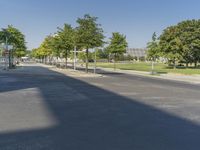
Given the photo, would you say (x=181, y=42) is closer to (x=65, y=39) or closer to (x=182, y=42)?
(x=182, y=42)

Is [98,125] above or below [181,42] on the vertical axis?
below

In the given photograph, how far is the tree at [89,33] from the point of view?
4262 cm

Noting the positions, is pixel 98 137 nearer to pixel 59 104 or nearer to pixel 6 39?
pixel 59 104

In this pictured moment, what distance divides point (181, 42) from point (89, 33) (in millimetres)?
25774

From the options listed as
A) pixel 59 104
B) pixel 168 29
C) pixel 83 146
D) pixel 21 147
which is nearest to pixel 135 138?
pixel 83 146

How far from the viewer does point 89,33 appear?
139ft

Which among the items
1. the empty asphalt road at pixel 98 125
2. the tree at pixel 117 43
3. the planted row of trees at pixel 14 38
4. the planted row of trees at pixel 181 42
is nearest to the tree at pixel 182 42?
the planted row of trees at pixel 181 42

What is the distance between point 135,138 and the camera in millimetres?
8477

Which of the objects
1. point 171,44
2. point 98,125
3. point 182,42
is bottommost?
point 98,125

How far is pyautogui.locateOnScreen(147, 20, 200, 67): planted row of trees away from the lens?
6381 cm

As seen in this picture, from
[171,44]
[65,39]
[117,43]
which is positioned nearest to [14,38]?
[65,39]

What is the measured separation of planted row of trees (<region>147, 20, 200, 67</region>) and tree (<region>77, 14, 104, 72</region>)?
69.4ft

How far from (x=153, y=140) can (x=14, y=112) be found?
5.35 metres

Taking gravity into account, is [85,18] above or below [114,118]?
above
